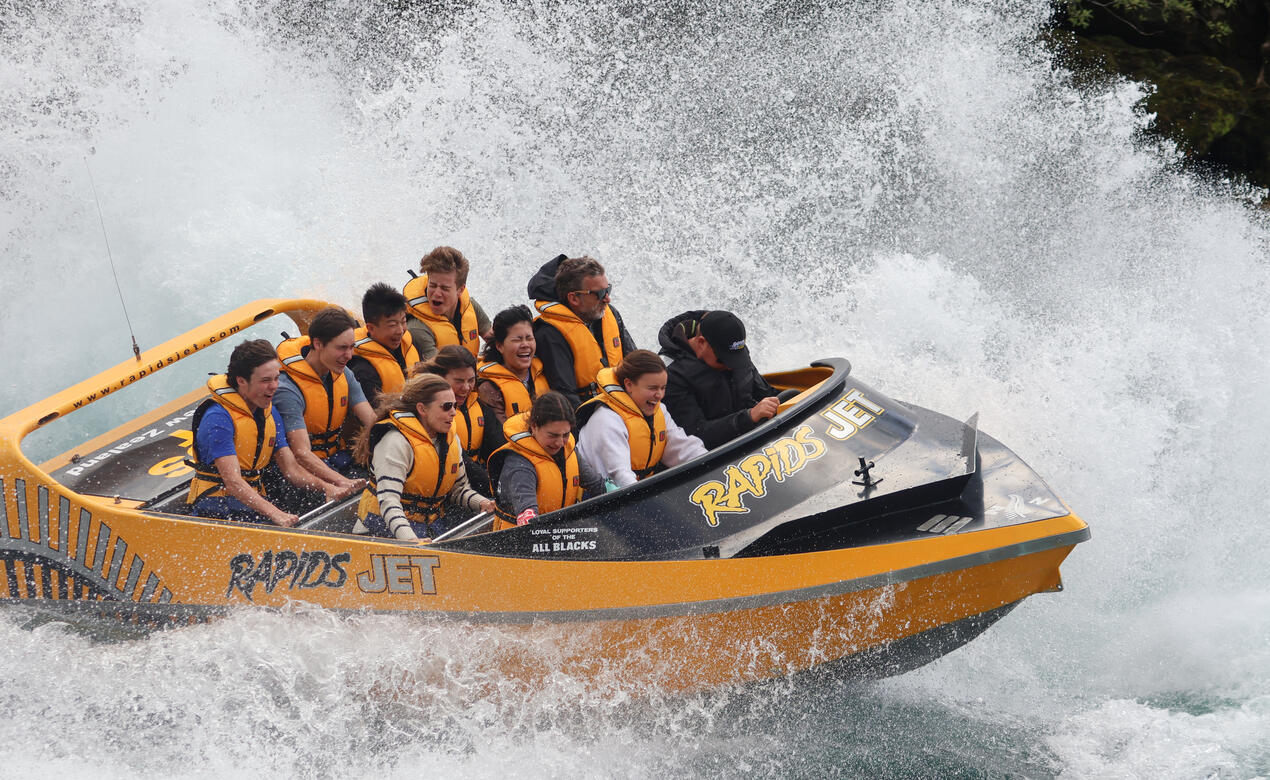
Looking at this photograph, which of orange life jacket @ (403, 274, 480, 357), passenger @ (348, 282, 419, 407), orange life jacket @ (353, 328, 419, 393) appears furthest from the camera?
orange life jacket @ (403, 274, 480, 357)

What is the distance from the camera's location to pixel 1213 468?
6.55 metres

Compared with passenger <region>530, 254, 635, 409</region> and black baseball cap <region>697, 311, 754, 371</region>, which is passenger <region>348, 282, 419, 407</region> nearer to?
passenger <region>530, 254, 635, 409</region>

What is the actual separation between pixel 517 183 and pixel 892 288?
355cm

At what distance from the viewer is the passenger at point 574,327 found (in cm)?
516

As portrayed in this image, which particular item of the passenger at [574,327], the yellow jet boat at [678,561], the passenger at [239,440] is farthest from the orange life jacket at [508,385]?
the passenger at [239,440]

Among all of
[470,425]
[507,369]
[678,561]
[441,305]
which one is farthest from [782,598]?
[441,305]

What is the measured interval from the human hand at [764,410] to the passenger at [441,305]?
1517 mm

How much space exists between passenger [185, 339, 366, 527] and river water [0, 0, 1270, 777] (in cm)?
48

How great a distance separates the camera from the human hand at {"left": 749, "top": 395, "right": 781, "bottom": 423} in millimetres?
4660

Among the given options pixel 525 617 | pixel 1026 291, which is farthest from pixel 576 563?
pixel 1026 291

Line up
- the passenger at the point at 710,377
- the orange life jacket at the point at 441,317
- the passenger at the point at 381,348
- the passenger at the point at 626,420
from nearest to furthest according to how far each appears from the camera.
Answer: the passenger at the point at 626,420
the passenger at the point at 710,377
the passenger at the point at 381,348
the orange life jacket at the point at 441,317

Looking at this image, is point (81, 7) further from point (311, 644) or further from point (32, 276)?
point (311, 644)

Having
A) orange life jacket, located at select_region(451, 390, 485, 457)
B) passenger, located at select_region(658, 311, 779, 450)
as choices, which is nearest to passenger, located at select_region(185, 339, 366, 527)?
orange life jacket, located at select_region(451, 390, 485, 457)

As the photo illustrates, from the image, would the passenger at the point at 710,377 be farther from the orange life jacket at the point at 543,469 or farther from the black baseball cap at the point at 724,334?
the orange life jacket at the point at 543,469
